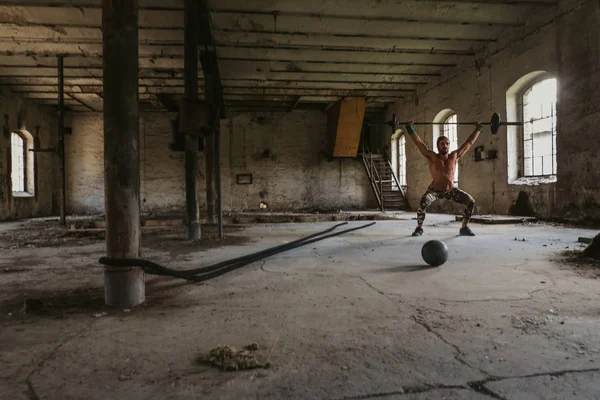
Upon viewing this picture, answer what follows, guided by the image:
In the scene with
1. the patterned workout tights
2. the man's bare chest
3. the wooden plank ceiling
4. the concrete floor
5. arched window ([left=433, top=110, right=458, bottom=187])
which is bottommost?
the concrete floor

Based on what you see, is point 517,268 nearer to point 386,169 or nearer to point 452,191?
point 452,191

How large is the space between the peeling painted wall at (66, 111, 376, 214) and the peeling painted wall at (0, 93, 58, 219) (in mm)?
887

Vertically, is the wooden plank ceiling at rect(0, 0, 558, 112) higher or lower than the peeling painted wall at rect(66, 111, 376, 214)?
higher

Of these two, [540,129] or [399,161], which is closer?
[540,129]

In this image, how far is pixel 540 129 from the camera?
9.45 m

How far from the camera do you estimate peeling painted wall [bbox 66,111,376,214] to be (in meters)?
17.4

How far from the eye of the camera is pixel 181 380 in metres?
1.54

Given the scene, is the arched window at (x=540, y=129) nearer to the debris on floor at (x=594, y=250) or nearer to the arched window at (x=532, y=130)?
the arched window at (x=532, y=130)

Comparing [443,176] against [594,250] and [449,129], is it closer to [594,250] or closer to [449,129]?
[594,250]

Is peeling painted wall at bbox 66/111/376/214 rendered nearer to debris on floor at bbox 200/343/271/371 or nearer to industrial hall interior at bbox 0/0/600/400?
industrial hall interior at bbox 0/0/600/400

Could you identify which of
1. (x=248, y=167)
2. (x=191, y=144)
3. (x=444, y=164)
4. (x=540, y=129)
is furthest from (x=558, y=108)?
(x=248, y=167)

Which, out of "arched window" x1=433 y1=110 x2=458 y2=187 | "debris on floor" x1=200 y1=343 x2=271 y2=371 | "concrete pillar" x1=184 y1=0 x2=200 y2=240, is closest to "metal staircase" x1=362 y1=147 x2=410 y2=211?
"arched window" x1=433 y1=110 x2=458 y2=187

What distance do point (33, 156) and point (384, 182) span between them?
13.7 meters

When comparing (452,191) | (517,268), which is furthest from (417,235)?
(517,268)
